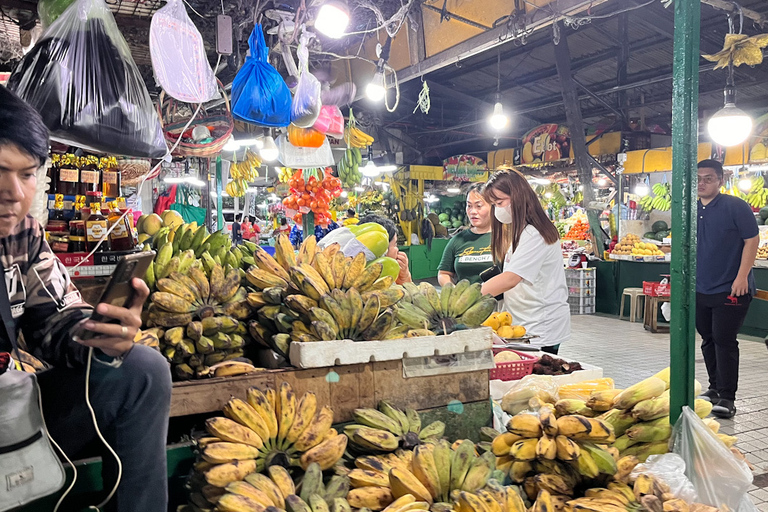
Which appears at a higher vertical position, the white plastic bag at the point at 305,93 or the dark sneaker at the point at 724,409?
the white plastic bag at the point at 305,93

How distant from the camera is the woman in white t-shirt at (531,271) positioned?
320 cm

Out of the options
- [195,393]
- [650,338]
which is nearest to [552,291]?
[195,393]

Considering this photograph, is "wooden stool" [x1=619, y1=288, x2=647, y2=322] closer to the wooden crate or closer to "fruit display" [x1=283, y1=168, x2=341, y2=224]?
"fruit display" [x1=283, y1=168, x2=341, y2=224]

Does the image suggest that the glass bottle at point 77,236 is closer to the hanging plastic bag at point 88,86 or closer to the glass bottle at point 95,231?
the glass bottle at point 95,231

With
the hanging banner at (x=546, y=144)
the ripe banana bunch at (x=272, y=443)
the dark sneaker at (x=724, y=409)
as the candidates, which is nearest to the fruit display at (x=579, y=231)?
the hanging banner at (x=546, y=144)

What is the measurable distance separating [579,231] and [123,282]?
11.7 meters

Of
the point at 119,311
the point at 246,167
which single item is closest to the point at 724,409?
the point at 119,311

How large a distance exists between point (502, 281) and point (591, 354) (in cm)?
393

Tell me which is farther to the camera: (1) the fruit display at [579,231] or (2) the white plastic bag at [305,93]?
(1) the fruit display at [579,231]

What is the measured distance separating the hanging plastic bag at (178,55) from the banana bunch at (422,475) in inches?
77.8

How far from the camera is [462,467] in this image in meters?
1.59

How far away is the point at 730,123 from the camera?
600cm

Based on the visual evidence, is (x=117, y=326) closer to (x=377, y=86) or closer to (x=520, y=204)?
(x=520, y=204)

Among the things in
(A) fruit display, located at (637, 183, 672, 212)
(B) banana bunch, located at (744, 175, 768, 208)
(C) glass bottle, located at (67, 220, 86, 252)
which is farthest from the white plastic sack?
Answer: (A) fruit display, located at (637, 183, 672, 212)
